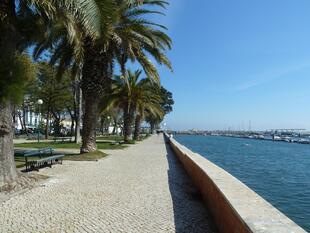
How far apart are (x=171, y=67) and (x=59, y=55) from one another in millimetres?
5932

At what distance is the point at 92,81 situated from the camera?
19938mm

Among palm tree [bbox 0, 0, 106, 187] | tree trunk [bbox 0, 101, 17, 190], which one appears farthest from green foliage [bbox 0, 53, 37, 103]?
tree trunk [bbox 0, 101, 17, 190]

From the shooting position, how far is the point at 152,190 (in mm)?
10633

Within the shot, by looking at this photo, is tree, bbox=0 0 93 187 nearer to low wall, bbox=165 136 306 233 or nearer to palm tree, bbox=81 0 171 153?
low wall, bbox=165 136 306 233

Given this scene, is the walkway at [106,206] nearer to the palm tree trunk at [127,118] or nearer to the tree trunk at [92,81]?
the tree trunk at [92,81]

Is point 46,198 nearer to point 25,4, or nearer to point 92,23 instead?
point 92,23

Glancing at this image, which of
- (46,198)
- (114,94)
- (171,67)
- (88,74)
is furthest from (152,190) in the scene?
(114,94)

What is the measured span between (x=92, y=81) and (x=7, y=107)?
970cm

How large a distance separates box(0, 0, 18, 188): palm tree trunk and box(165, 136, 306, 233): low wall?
5.04 meters

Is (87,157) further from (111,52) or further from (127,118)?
(127,118)

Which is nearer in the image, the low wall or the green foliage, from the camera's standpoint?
the low wall

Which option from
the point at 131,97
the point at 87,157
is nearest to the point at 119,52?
→ the point at 87,157

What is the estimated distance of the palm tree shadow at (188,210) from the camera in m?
6.93

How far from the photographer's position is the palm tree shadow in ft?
22.7
